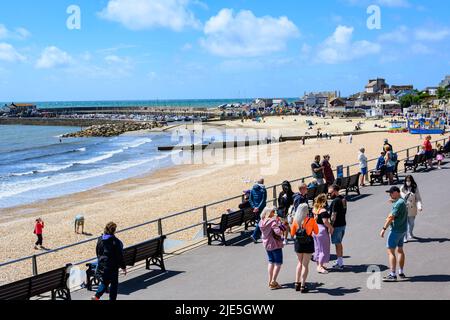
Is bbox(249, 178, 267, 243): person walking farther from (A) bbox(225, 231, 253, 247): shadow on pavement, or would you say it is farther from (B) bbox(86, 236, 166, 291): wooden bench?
(B) bbox(86, 236, 166, 291): wooden bench

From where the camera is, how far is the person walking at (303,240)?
7.68m

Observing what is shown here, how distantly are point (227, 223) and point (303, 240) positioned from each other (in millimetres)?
3772

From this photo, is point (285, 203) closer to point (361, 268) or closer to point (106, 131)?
point (361, 268)

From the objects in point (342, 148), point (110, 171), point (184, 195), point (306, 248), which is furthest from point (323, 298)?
point (342, 148)

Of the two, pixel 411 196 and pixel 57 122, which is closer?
pixel 411 196

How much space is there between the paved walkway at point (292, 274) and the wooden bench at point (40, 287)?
345 mm

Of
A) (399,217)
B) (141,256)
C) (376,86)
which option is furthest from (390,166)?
(376,86)

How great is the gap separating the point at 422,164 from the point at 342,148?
2293cm

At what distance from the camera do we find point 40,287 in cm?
771

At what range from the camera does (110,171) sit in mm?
39250

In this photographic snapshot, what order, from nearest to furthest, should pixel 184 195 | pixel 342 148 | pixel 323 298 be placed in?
pixel 323 298 < pixel 184 195 < pixel 342 148

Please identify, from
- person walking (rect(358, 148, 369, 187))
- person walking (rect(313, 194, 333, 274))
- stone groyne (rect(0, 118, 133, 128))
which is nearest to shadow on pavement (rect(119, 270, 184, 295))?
person walking (rect(313, 194, 333, 274))

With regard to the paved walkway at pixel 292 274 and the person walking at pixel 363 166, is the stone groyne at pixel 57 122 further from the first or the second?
the paved walkway at pixel 292 274
